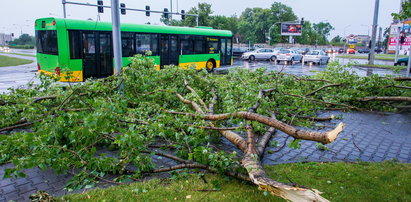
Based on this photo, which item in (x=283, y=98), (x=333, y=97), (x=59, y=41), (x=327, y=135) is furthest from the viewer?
(x=59, y=41)

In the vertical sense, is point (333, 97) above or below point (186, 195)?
above

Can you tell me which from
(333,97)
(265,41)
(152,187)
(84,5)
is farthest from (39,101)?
(265,41)

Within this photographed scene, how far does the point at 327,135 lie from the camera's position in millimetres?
2947

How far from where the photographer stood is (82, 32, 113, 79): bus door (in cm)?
1336

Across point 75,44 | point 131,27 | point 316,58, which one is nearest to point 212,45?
point 131,27

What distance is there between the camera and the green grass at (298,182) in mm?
3787

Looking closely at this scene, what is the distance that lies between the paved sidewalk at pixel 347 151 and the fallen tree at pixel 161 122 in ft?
1.09

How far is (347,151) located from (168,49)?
42.6ft

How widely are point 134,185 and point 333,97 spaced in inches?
255

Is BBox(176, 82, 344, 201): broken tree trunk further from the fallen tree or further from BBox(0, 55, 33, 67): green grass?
BBox(0, 55, 33, 67): green grass

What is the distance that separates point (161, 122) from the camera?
5.00 m

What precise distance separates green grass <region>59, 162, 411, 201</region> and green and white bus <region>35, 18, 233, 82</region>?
23.7ft

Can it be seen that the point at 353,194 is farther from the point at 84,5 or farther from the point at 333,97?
the point at 84,5

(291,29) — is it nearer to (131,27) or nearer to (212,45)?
(212,45)
